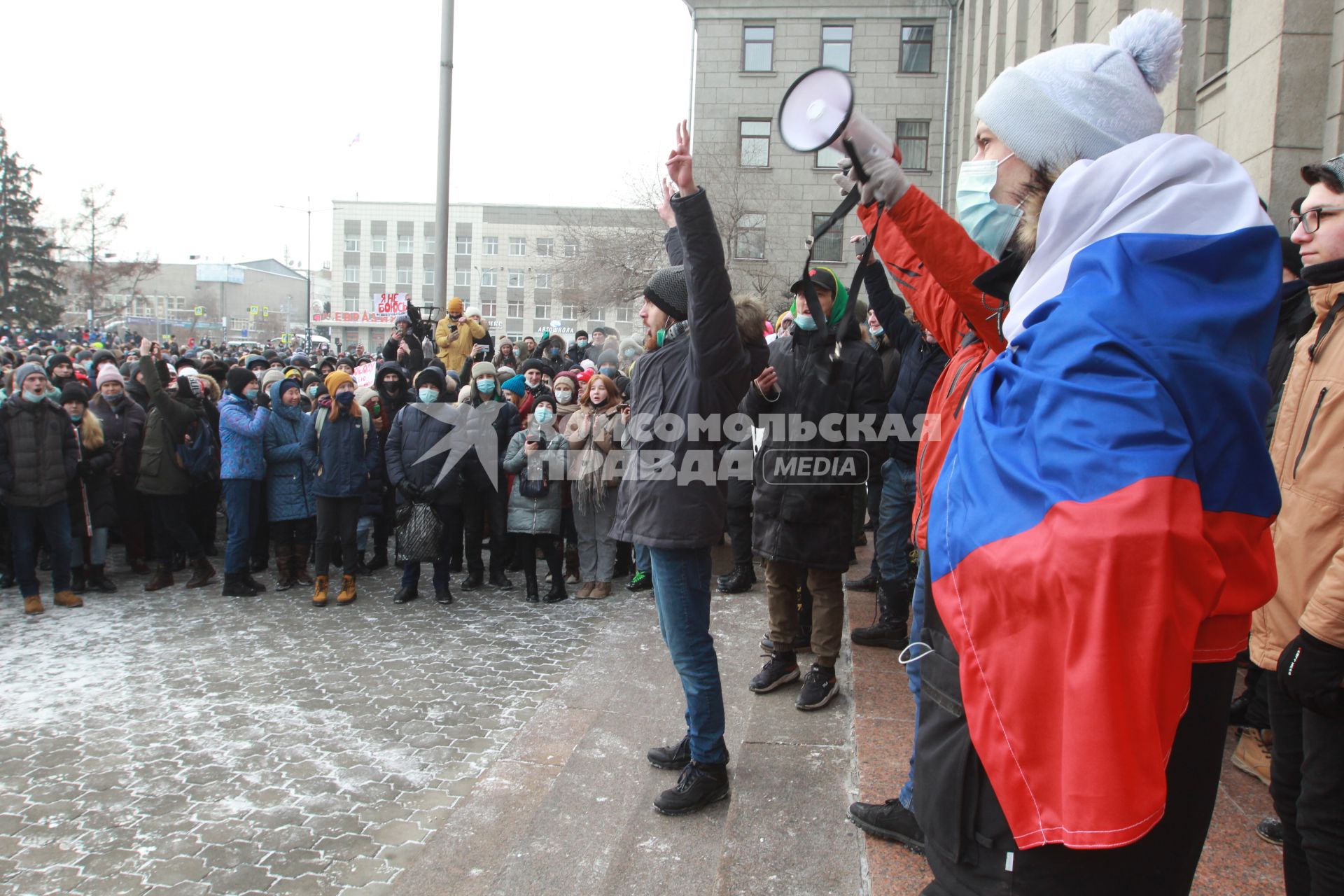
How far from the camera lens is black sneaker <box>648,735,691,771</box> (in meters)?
4.20

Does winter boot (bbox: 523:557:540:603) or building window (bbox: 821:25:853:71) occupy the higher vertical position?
building window (bbox: 821:25:853:71)

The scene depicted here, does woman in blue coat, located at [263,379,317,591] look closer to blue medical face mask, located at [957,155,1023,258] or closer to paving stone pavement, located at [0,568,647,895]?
paving stone pavement, located at [0,568,647,895]

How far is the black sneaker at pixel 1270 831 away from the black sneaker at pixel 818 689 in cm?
196

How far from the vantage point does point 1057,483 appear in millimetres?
1021

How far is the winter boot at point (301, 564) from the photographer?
27.8 feet

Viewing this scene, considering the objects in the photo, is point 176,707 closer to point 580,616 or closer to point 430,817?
Answer: point 430,817

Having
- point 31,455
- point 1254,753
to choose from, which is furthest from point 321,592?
point 1254,753

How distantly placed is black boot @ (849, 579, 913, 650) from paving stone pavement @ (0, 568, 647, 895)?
211cm

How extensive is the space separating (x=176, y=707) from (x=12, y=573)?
4585 mm

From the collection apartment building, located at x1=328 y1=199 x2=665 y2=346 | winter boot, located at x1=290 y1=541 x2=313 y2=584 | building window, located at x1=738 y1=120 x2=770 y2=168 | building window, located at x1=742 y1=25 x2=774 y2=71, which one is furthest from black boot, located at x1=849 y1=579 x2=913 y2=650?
apartment building, located at x1=328 y1=199 x2=665 y2=346

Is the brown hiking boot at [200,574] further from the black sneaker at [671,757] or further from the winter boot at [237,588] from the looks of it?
the black sneaker at [671,757]

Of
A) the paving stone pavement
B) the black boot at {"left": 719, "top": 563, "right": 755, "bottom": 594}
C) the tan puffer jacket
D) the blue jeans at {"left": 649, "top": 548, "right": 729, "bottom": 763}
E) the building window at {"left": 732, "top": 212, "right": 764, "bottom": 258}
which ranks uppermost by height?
the building window at {"left": 732, "top": 212, "right": 764, "bottom": 258}

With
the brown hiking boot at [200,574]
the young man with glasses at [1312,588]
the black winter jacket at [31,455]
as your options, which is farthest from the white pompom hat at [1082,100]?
the brown hiking boot at [200,574]

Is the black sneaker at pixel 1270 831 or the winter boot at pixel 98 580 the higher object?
the black sneaker at pixel 1270 831
